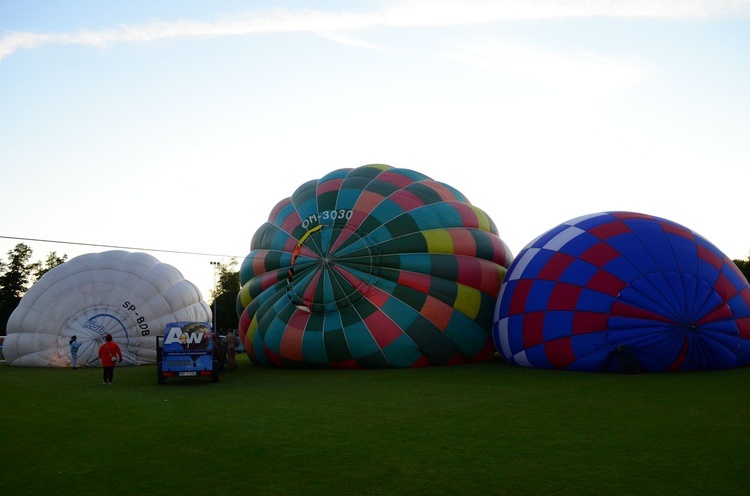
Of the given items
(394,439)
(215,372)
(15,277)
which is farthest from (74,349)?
(15,277)

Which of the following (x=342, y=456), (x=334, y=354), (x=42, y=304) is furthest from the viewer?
(x=42, y=304)

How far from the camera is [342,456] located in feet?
18.8

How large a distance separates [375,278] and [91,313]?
873 centimetres

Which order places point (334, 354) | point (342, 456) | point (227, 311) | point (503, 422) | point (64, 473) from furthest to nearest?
point (227, 311) < point (334, 354) < point (503, 422) < point (342, 456) < point (64, 473)

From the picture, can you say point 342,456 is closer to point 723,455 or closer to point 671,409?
point 723,455

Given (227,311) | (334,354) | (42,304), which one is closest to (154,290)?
(42,304)

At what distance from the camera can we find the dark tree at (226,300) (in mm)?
55562

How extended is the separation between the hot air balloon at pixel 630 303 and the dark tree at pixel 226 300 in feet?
113

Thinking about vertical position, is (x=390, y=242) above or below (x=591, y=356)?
above

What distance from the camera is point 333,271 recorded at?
47.1 ft

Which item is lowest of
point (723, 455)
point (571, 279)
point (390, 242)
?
point (723, 455)

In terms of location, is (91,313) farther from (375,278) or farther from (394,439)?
(394,439)

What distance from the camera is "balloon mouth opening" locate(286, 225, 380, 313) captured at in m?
14.2

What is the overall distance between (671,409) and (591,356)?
433 cm
